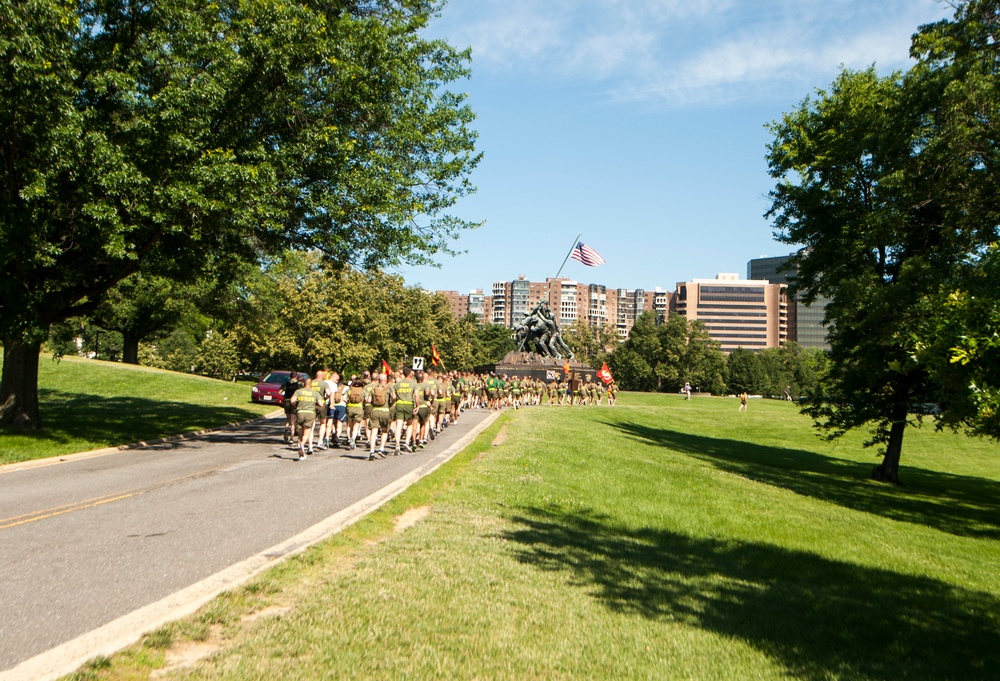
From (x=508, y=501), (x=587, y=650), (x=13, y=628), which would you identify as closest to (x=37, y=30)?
(x=508, y=501)

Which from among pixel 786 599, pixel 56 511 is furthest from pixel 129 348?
pixel 786 599

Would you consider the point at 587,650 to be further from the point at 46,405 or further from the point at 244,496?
the point at 46,405

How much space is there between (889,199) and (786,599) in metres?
17.7

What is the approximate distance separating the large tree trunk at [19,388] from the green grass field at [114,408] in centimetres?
48

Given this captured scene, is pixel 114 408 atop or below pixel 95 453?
atop

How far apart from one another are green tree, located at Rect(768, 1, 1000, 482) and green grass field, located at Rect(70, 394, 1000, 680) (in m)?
6.88

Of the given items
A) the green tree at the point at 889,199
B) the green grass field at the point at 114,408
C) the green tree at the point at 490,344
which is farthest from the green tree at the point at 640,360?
the green tree at the point at 889,199

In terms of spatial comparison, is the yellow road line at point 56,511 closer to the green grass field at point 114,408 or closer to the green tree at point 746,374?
the green grass field at point 114,408

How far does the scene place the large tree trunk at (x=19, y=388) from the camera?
1822cm

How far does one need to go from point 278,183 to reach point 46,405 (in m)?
13.7

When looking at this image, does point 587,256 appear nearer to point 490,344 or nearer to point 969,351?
point 969,351

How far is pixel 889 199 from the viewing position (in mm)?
21906

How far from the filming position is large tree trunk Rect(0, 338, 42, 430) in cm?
1822

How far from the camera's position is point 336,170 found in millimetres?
18375
